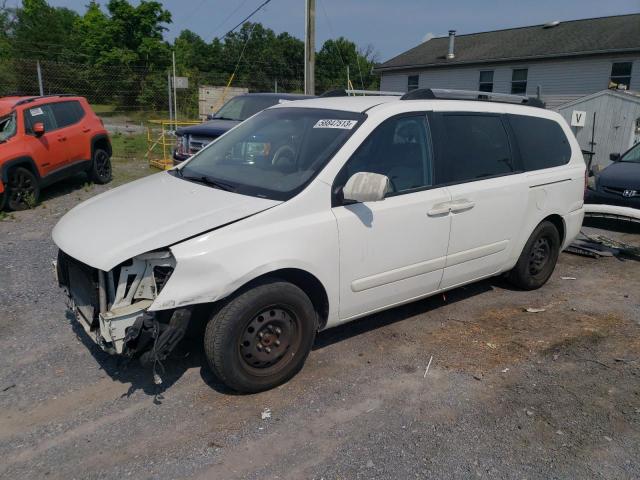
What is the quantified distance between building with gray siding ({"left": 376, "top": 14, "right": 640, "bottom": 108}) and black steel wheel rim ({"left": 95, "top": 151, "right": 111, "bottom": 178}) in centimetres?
1774

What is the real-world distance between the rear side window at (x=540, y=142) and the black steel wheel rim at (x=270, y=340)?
2.86 meters

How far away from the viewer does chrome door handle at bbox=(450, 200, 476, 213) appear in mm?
4195

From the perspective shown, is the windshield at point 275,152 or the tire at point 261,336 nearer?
the tire at point 261,336

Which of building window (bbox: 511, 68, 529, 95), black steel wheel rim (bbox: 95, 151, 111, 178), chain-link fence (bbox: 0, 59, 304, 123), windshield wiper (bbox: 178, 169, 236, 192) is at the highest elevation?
building window (bbox: 511, 68, 529, 95)

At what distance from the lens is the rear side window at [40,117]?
9078 millimetres

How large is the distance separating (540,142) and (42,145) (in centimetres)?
811

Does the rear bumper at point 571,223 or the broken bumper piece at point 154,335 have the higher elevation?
the rear bumper at point 571,223

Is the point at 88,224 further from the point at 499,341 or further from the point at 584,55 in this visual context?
the point at 584,55

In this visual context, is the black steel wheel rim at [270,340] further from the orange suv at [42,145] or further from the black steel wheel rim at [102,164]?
the black steel wheel rim at [102,164]

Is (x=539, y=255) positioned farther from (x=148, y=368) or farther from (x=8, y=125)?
(x=8, y=125)

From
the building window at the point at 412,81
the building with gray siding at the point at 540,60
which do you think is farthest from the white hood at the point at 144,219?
the building window at the point at 412,81

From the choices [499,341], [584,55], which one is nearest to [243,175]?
[499,341]

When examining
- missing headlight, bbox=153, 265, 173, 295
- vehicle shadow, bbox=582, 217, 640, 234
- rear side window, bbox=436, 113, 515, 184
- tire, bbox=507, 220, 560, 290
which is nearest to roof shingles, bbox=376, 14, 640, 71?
vehicle shadow, bbox=582, 217, 640, 234

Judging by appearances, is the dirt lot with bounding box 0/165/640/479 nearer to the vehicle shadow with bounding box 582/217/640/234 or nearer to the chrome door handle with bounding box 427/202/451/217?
the chrome door handle with bounding box 427/202/451/217
